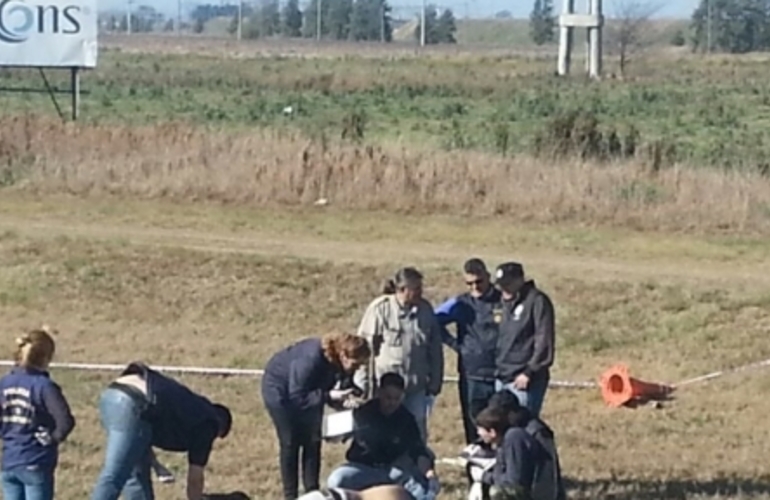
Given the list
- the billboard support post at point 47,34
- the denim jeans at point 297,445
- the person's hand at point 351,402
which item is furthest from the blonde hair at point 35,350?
the billboard support post at point 47,34

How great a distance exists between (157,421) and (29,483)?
92 cm

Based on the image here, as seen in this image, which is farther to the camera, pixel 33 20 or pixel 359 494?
pixel 33 20

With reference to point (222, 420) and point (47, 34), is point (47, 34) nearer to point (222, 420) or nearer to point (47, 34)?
point (47, 34)

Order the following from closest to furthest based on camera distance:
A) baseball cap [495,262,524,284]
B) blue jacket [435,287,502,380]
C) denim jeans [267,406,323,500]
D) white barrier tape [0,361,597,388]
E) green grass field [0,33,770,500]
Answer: denim jeans [267,406,323,500] < baseball cap [495,262,524,284] < blue jacket [435,287,502,380] < green grass field [0,33,770,500] < white barrier tape [0,361,597,388]

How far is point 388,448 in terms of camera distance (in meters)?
10.5

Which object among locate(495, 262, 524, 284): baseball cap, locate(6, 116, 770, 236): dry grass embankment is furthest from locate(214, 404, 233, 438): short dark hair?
locate(6, 116, 770, 236): dry grass embankment

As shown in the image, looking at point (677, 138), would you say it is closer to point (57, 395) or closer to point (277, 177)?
point (277, 177)

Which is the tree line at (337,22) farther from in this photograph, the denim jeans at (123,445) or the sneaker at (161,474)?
the denim jeans at (123,445)

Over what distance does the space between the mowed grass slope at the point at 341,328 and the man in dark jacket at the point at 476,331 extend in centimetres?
77

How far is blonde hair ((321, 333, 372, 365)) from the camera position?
1040cm

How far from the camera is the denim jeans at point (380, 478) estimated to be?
10.3 meters

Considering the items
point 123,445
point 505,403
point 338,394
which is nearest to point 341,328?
point 338,394

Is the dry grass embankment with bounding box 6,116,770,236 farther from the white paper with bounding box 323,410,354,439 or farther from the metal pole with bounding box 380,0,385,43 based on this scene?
the metal pole with bounding box 380,0,385,43

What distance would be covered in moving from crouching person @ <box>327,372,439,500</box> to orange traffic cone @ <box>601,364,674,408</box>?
490cm
